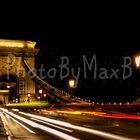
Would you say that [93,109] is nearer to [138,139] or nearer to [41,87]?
[138,139]

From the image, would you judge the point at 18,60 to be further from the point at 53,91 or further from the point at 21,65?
the point at 53,91

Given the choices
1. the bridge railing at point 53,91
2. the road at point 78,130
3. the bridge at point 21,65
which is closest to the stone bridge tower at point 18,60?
the bridge at point 21,65

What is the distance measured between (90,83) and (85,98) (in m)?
3.21

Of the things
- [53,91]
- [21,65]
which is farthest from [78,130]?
[21,65]

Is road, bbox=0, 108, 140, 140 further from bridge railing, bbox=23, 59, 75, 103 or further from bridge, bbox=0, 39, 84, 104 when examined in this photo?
bridge, bbox=0, 39, 84, 104

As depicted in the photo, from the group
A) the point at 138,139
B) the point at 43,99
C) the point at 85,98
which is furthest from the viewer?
the point at 43,99

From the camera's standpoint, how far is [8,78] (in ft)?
298

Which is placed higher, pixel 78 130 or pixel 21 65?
pixel 21 65

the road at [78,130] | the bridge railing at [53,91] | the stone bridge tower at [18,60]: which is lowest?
the road at [78,130]

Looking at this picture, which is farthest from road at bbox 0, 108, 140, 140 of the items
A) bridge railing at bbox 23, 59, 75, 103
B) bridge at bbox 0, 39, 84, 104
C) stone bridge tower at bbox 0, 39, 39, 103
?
stone bridge tower at bbox 0, 39, 39, 103

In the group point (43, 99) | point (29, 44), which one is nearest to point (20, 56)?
point (29, 44)

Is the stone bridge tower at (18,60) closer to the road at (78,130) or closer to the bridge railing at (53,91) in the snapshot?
the bridge railing at (53,91)

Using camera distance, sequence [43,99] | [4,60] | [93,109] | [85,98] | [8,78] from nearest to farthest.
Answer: [93,109], [85,98], [43,99], [4,60], [8,78]

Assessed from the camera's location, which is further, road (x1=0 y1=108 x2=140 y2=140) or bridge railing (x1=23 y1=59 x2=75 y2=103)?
bridge railing (x1=23 y1=59 x2=75 y2=103)
